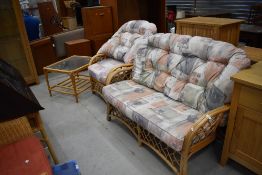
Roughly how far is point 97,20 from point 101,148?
7.88ft

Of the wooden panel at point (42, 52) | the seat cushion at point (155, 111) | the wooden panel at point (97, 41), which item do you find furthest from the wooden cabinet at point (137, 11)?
the seat cushion at point (155, 111)

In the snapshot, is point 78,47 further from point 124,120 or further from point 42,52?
→ point 124,120

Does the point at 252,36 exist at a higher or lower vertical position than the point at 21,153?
higher

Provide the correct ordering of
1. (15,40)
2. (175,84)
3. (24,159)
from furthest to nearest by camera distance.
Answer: (15,40) < (175,84) < (24,159)

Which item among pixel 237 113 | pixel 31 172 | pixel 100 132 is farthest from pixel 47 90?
pixel 237 113

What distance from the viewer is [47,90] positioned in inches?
138

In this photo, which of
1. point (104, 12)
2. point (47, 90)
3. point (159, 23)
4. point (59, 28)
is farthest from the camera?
point (59, 28)

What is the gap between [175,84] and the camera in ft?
7.00

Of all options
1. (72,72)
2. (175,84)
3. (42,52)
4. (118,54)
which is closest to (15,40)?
(42,52)

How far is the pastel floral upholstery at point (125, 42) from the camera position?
110 inches

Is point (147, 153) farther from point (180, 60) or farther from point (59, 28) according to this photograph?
point (59, 28)

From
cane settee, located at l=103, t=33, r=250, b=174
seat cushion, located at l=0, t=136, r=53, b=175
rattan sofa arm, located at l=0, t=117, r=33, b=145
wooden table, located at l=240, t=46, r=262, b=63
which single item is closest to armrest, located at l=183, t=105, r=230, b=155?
cane settee, located at l=103, t=33, r=250, b=174

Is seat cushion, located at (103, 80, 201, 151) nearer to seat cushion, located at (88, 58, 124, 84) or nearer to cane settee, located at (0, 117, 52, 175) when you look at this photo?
seat cushion, located at (88, 58, 124, 84)

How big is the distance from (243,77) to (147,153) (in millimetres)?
1083
